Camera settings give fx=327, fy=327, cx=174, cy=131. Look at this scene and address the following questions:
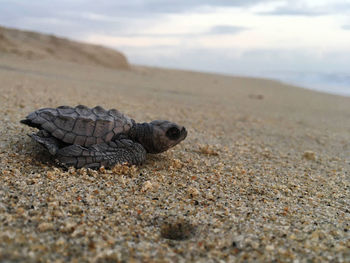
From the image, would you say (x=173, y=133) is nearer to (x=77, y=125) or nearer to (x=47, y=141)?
(x=77, y=125)

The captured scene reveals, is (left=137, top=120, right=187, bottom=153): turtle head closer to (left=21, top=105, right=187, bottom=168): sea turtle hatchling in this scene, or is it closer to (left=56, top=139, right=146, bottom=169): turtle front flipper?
(left=21, top=105, right=187, bottom=168): sea turtle hatchling

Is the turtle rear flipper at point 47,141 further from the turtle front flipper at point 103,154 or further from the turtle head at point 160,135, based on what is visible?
the turtle head at point 160,135

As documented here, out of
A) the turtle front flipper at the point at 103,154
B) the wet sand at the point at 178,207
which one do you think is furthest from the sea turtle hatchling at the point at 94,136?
the wet sand at the point at 178,207

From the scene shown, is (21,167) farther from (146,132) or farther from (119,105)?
(119,105)

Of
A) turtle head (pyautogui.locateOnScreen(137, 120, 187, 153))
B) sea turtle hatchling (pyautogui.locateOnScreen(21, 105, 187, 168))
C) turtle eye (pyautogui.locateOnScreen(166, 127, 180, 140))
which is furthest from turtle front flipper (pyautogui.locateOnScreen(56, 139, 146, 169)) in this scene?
turtle eye (pyautogui.locateOnScreen(166, 127, 180, 140))

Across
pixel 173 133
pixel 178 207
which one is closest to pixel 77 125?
pixel 173 133

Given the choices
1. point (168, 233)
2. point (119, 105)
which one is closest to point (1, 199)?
point (168, 233)
